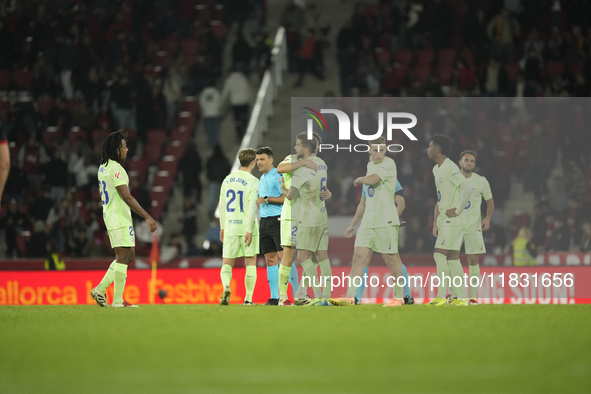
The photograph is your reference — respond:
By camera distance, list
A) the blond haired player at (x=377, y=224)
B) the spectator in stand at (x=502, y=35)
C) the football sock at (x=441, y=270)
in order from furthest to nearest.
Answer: the spectator in stand at (x=502, y=35) → the football sock at (x=441, y=270) → the blond haired player at (x=377, y=224)

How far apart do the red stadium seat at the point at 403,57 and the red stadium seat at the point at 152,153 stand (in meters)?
6.46

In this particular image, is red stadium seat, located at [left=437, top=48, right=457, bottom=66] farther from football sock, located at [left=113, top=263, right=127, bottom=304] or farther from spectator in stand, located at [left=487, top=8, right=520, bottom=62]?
football sock, located at [left=113, top=263, right=127, bottom=304]

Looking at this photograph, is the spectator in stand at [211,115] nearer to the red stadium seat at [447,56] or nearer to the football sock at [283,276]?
the red stadium seat at [447,56]

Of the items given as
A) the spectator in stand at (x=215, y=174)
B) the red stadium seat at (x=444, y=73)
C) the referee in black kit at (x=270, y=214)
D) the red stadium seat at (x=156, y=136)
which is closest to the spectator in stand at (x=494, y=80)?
the red stadium seat at (x=444, y=73)

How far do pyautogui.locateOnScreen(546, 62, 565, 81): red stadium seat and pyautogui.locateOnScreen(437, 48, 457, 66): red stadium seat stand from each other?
7.52 ft

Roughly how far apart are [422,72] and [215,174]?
5.83 m

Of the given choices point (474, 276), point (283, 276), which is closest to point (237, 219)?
point (283, 276)

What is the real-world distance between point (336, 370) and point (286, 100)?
1691cm

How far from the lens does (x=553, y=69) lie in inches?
813

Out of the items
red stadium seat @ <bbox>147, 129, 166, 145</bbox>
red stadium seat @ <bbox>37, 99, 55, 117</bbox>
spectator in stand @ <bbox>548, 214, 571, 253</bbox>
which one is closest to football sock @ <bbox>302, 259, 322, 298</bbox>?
spectator in stand @ <bbox>548, 214, 571, 253</bbox>

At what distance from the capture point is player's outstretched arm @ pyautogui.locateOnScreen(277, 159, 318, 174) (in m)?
12.3

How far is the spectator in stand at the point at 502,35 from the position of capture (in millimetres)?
21297

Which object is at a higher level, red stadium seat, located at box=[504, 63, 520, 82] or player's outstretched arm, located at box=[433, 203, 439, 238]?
red stadium seat, located at box=[504, 63, 520, 82]

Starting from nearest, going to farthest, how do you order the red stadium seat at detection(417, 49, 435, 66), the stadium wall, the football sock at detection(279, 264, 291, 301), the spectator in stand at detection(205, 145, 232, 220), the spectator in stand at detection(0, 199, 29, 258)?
the football sock at detection(279, 264, 291, 301) → the stadium wall → the spectator in stand at detection(205, 145, 232, 220) → the spectator in stand at detection(0, 199, 29, 258) → the red stadium seat at detection(417, 49, 435, 66)
